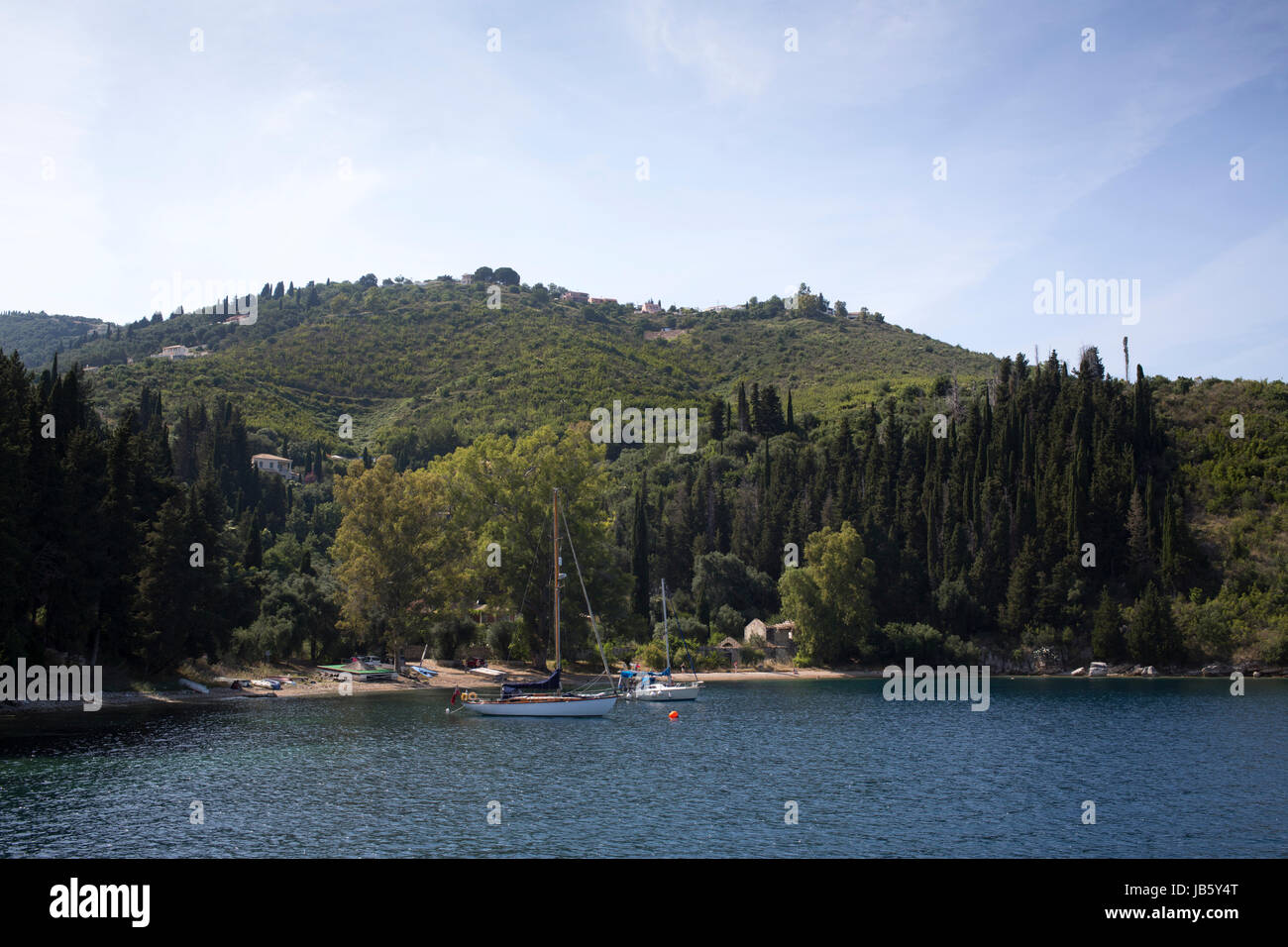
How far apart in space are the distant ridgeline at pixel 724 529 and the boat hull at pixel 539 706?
18596 mm

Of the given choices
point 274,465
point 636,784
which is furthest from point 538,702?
point 274,465

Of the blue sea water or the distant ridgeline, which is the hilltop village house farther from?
the blue sea water

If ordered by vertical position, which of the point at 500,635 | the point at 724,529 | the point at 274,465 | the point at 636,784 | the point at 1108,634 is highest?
the point at 274,465

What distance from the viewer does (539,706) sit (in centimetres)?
5319

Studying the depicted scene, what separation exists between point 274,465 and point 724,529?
65.9 meters

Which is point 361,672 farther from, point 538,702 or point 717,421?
point 717,421

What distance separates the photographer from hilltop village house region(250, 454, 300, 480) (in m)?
131

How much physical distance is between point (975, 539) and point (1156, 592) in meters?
17.0

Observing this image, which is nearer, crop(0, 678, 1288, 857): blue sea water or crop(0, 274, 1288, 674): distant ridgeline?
crop(0, 678, 1288, 857): blue sea water

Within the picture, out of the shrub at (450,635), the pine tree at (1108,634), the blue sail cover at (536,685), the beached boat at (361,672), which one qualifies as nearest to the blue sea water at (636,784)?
the blue sail cover at (536,685)

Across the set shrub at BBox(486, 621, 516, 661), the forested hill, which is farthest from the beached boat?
the forested hill

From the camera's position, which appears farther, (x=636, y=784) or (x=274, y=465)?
(x=274, y=465)

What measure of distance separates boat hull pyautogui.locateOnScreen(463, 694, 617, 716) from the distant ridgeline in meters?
18.6

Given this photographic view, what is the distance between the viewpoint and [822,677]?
8625 cm
